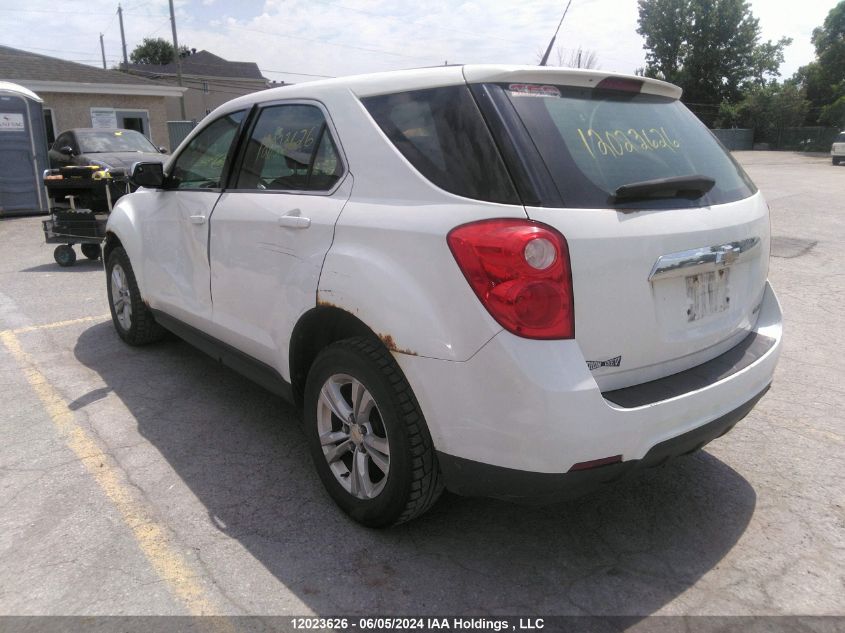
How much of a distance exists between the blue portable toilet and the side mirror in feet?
39.9

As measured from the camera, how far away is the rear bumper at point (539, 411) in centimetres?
210

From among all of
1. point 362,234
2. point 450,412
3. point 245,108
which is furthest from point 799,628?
point 245,108

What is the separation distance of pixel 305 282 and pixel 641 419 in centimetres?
146

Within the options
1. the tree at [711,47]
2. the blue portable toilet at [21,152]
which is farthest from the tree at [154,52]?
the blue portable toilet at [21,152]

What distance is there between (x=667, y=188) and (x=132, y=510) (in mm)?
2615

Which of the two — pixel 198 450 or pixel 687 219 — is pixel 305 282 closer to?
pixel 198 450

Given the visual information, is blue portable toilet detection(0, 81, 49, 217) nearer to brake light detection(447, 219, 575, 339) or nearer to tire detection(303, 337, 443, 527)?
tire detection(303, 337, 443, 527)

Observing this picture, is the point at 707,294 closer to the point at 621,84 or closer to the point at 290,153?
the point at 621,84

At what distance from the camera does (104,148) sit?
13.2m

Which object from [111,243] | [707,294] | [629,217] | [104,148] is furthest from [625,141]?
[104,148]

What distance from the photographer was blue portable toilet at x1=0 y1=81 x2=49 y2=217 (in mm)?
13891

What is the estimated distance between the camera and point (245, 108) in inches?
144

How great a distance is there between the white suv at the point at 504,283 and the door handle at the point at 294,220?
0.01m

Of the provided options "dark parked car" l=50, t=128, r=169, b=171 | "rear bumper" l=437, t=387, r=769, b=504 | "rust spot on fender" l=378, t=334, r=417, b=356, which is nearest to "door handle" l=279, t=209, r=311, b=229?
"rust spot on fender" l=378, t=334, r=417, b=356
